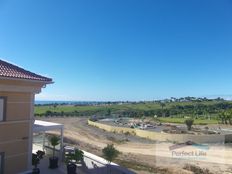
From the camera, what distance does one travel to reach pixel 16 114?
12.8 metres

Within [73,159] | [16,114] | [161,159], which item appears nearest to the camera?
[16,114]

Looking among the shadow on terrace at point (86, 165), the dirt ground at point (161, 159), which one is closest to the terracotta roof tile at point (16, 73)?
the shadow on terrace at point (86, 165)

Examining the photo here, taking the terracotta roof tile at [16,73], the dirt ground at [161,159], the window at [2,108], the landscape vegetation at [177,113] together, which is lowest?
the dirt ground at [161,159]

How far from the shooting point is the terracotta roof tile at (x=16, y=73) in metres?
12.2

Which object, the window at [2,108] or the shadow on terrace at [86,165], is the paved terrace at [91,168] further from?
the window at [2,108]

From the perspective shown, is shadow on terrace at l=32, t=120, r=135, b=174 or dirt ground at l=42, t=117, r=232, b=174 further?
dirt ground at l=42, t=117, r=232, b=174

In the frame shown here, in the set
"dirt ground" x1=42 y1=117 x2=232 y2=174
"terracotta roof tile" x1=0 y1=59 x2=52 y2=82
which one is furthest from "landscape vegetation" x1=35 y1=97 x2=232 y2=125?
"terracotta roof tile" x1=0 y1=59 x2=52 y2=82

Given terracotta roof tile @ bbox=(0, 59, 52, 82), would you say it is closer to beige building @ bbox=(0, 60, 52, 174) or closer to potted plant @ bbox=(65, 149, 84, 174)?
beige building @ bbox=(0, 60, 52, 174)

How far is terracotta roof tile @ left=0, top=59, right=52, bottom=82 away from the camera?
1216cm

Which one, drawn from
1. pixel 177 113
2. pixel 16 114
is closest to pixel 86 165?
pixel 16 114

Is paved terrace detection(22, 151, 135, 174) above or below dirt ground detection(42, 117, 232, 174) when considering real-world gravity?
above

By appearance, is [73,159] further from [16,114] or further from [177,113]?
[177,113]

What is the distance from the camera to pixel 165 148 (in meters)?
39.9

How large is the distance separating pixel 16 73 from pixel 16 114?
195 centimetres
